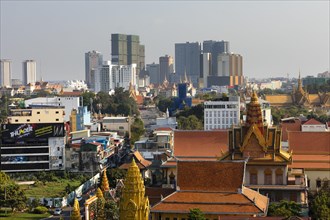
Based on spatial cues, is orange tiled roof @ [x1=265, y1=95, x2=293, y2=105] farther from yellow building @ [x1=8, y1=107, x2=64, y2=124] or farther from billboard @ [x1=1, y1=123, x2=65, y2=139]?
billboard @ [x1=1, y1=123, x2=65, y2=139]

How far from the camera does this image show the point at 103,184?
33.1m

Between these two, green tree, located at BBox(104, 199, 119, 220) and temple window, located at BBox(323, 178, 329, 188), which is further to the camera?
temple window, located at BBox(323, 178, 329, 188)

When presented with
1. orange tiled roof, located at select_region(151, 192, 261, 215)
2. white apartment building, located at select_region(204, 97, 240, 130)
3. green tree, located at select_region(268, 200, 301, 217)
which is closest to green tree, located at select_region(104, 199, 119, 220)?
orange tiled roof, located at select_region(151, 192, 261, 215)

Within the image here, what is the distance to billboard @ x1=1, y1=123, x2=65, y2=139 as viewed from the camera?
5150cm

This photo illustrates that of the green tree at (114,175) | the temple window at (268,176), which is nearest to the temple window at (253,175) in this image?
the temple window at (268,176)

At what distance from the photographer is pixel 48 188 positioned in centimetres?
4703

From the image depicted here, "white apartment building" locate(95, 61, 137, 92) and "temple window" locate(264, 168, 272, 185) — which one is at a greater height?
"white apartment building" locate(95, 61, 137, 92)

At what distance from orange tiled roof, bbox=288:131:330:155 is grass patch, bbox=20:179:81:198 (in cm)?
1427

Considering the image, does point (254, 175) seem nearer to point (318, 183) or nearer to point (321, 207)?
point (318, 183)

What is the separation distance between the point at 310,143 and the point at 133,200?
20.2m

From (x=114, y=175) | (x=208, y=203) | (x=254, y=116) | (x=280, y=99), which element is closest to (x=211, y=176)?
(x=208, y=203)

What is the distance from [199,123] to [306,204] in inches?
1539

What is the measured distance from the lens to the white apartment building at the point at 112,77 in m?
178

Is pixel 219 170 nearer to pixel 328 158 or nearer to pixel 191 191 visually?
pixel 191 191
